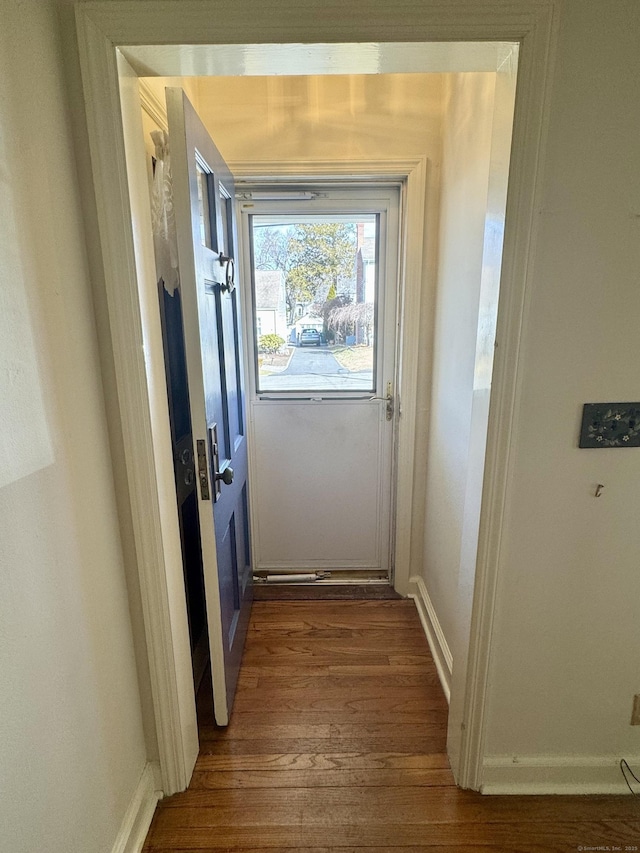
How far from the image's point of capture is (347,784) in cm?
140

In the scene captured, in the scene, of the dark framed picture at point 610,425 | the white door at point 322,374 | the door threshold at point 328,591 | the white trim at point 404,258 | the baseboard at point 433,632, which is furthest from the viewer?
the door threshold at point 328,591

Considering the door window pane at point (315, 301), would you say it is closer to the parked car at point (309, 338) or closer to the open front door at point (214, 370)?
the parked car at point (309, 338)

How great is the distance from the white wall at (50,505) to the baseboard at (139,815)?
57mm

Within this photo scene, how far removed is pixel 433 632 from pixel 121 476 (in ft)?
5.05

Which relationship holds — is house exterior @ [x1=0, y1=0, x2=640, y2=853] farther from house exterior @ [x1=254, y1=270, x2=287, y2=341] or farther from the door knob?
house exterior @ [x1=254, y1=270, x2=287, y2=341]

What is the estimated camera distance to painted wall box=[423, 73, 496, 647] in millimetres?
1441

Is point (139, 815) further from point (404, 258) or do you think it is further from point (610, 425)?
point (404, 258)

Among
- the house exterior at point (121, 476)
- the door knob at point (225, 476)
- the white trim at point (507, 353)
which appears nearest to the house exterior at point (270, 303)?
the door knob at point (225, 476)

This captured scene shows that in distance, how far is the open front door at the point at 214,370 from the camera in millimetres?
1174

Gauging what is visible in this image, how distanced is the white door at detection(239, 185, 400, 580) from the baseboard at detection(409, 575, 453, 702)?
0.21m

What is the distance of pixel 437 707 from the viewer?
65.7 inches

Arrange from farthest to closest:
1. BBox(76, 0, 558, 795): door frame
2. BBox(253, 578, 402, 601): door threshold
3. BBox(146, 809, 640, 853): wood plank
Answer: BBox(253, 578, 402, 601): door threshold < BBox(146, 809, 640, 853): wood plank < BBox(76, 0, 558, 795): door frame

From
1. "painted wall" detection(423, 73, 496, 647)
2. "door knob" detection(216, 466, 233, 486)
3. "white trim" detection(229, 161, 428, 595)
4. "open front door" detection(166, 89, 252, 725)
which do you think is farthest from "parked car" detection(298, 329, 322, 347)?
"door knob" detection(216, 466, 233, 486)

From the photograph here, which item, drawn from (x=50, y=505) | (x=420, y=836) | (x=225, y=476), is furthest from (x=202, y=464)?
(x=420, y=836)
